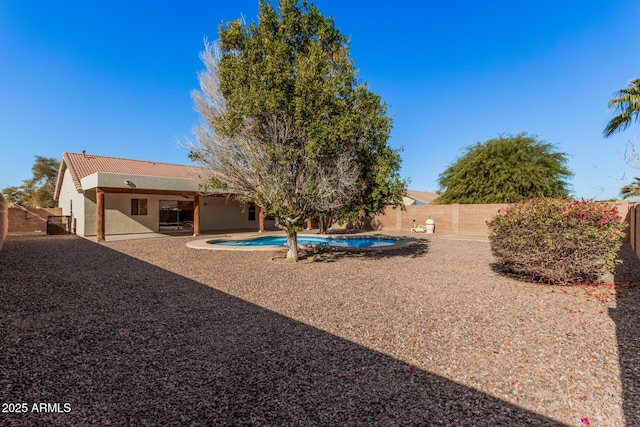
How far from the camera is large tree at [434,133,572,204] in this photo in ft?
78.9

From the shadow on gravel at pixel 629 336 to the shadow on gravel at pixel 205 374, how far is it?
92 centimetres

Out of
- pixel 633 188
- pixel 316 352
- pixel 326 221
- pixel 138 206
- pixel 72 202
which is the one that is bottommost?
pixel 316 352

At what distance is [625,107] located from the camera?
17141 mm

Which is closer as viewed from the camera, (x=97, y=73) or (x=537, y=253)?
(x=537, y=253)

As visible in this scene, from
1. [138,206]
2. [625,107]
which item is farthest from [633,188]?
[138,206]

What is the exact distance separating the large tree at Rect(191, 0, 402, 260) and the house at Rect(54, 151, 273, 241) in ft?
13.3

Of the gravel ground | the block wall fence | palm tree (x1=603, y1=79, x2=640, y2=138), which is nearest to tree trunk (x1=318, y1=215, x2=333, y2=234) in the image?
the gravel ground

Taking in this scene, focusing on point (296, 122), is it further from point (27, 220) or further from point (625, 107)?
point (27, 220)

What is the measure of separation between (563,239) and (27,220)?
30050 mm

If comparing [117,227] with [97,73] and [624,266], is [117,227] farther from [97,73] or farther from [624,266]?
[624,266]

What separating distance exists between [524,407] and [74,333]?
5475 mm

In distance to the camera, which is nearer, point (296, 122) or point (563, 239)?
point (563, 239)

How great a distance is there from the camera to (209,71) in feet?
35.0

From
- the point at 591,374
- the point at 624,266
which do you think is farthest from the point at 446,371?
the point at 624,266
